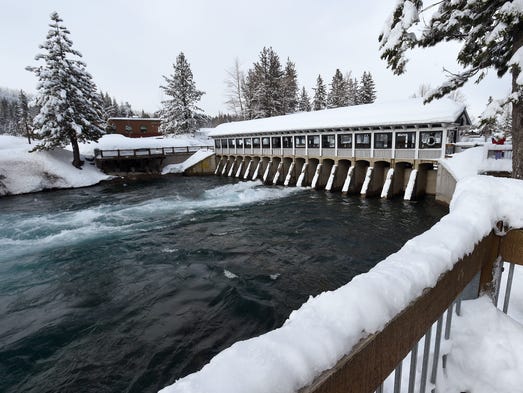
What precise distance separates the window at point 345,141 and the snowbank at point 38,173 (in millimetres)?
24752

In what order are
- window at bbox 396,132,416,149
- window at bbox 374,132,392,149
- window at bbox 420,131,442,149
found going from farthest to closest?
1. window at bbox 374,132,392,149
2. window at bbox 396,132,416,149
3. window at bbox 420,131,442,149

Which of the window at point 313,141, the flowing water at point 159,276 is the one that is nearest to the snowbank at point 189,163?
the window at point 313,141

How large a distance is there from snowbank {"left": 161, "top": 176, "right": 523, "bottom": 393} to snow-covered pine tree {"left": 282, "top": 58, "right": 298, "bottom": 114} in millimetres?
54780

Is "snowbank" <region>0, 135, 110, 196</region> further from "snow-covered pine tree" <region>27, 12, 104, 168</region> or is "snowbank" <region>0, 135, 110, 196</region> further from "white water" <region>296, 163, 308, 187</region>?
"white water" <region>296, 163, 308, 187</region>

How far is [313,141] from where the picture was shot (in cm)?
2719

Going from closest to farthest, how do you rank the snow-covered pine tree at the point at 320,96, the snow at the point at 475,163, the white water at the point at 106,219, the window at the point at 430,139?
the white water at the point at 106,219 → the snow at the point at 475,163 → the window at the point at 430,139 → the snow-covered pine tree at the point at 320,96

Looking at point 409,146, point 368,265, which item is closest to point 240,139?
point 409,146

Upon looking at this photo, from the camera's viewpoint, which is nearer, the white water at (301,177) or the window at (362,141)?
the window at (362,141)

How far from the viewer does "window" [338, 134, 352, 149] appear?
23737 millimetres

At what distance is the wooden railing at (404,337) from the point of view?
1.14m

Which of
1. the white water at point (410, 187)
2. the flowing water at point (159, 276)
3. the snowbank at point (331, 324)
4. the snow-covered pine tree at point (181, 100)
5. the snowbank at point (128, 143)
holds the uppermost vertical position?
the snow-covered pine tree at point (181, 100)

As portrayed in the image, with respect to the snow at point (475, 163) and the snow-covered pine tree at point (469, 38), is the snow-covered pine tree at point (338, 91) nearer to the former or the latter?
the snow at point (475, 163)

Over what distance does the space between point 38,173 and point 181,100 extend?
2699cm

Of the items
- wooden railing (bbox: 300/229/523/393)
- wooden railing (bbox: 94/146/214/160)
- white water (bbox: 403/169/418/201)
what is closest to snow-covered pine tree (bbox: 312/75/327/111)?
wooden railing (bbox: 94/146/214/160)
